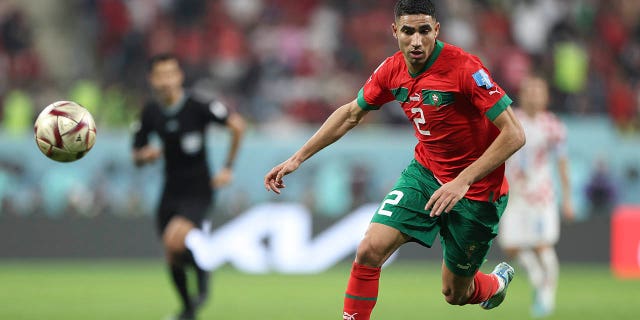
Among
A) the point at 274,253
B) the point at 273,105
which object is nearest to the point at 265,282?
the point at 274,253

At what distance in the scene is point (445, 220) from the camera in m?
6.64

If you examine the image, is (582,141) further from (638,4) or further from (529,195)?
(529,195)

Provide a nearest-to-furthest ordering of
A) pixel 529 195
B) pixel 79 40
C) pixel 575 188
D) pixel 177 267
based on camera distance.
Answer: pixel 177 267
pixel 529 195
pixel 575 188
pixel 79 40

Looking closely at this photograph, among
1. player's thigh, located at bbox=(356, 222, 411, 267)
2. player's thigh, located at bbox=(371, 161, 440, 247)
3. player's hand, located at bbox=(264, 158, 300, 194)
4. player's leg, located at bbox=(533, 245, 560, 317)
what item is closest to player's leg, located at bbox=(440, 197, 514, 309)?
player's thigh, located at bbox=(371, 161, 440, 247)

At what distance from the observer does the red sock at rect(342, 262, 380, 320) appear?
627 centimetres

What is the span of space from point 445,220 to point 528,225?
3753mm

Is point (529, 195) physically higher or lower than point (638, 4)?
lower

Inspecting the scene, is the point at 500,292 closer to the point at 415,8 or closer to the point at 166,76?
the point at 415,8

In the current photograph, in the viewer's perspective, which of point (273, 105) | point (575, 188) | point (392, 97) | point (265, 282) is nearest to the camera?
point (392, 97)

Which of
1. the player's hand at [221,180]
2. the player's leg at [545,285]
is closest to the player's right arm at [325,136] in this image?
the player's hand at [221,180]

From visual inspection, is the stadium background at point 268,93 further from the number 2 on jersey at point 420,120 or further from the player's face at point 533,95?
the number 2 on jersey at point 420,120

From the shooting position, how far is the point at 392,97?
664cm

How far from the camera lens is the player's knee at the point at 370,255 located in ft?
20.6

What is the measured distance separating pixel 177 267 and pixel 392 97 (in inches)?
123
